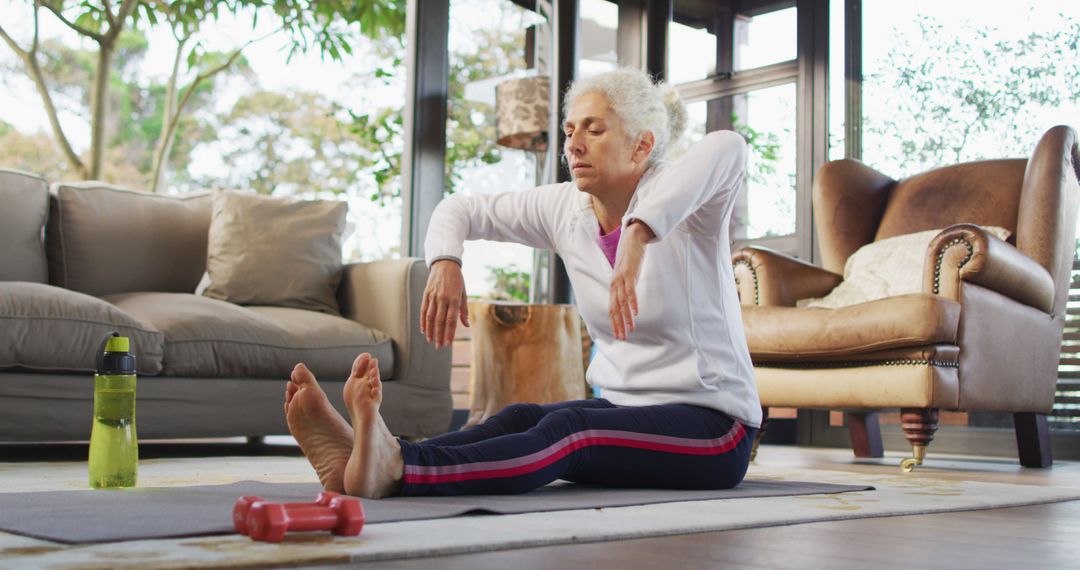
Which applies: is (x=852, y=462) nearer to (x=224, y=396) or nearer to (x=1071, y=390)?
(x=1071, y=390)

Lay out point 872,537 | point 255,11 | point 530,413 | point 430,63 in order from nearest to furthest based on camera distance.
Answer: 1. point 872,537
2. point 530,413
3. point 430,63
4. point 255,11

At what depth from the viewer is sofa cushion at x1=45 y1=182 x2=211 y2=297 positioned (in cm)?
339

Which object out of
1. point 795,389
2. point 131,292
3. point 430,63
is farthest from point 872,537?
point 430,63

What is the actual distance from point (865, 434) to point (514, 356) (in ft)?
4.21

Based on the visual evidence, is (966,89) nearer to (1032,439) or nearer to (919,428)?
(1032,439)

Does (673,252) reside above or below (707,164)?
below

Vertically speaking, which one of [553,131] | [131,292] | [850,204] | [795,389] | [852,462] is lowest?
[852,462]

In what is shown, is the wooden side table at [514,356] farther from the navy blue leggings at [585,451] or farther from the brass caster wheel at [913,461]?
the navy blue leggings at [585,451]

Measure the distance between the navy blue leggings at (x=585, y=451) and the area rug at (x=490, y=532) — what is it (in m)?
0.12

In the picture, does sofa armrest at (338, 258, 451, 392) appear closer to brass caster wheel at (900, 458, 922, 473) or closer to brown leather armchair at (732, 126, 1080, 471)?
brown leather armchair at (732, 126, 1080, 471)

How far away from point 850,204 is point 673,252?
7.43 feet

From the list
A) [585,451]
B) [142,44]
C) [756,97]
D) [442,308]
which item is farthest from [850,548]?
[142,44]

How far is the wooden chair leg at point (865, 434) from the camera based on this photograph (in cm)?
375

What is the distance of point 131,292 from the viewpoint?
11.2ft
